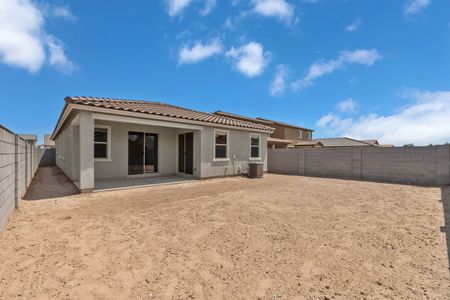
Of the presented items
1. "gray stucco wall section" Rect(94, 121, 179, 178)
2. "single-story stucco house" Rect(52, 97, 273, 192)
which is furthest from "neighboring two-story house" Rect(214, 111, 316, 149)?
"gray stucco wall section" Rect(94, 121, 179, 178)

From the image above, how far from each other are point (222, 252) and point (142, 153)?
8.80 metres

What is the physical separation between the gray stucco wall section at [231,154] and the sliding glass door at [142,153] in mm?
2656

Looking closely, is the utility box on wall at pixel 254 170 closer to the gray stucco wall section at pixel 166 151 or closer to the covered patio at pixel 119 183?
the gray stucco wall section at pixel 166 151

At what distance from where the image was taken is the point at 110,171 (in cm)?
979

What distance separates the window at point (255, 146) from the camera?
44.0 feet

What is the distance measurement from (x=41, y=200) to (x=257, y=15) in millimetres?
10790

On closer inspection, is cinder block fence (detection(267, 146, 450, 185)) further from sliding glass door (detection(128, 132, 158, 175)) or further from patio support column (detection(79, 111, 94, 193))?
patio support column (detection(79, 111, 94, 193))

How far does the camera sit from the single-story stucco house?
7946mm

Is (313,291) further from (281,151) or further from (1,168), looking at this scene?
(281,151)

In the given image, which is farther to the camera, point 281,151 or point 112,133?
point 281,151

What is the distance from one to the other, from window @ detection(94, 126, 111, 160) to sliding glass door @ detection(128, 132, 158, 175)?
38.7 inches

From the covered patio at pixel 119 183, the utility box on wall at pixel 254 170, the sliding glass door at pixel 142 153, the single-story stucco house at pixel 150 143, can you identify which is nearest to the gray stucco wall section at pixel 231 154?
the single-story stucco house at pixel 150 143

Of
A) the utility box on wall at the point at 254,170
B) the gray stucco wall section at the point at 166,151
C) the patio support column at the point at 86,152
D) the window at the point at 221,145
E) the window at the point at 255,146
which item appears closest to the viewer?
the patio support column at the point at 86,152

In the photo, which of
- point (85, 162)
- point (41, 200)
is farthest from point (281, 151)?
point (41, 200)
